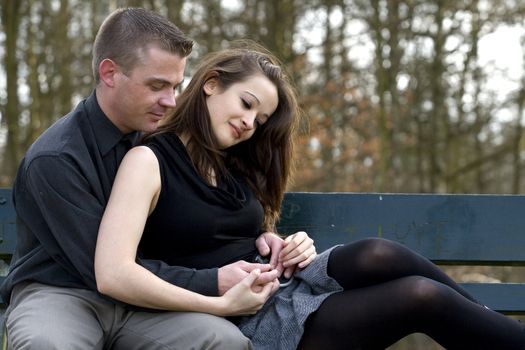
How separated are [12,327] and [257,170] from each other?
112 centimetres

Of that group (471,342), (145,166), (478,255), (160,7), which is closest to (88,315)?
(145,166)

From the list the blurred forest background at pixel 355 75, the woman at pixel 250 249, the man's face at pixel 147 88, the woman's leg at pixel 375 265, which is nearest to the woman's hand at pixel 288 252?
the woman at pixel 250 249

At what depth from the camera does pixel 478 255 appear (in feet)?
11.6

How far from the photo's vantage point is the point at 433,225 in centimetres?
353

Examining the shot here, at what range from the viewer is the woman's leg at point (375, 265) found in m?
2.81

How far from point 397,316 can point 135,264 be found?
2.67 feet

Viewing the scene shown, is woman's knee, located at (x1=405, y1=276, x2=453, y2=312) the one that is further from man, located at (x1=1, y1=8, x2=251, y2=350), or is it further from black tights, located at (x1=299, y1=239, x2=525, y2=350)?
man, located at (x1=1, y1=8, x2=251, y2=350)

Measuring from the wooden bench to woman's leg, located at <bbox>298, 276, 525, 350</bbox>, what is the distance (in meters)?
0.78

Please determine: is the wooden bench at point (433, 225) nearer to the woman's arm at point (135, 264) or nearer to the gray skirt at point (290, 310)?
the gray skirt at point (290, 310)

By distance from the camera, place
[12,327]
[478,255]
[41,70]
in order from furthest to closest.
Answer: [41,70] < [478,255] < [12,327]

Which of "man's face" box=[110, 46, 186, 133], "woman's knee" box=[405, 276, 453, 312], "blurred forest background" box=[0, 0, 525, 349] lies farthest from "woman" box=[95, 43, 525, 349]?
"blurred forest background" box=[0, 0, 525, 349]

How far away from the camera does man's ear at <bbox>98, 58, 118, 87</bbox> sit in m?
2.79

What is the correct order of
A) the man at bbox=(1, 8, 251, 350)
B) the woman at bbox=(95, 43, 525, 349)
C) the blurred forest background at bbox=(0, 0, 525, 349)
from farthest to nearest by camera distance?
the blurred forest background at bbox=(0, 0, 525, 349)
the woman at bbox=(95, 43, 525, 349)
the man at bbox=(1, 8, 251, 350)

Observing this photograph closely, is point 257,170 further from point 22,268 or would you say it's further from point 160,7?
point 160,7
